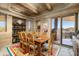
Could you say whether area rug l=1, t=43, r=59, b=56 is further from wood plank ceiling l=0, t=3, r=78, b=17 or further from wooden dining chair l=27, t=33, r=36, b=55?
wood plank ceiling l=0, t=3, r=78, b=17

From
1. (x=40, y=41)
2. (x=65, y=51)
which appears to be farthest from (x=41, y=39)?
(x=65, y=51)

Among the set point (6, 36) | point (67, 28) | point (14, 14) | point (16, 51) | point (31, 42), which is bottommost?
point (16, 51)

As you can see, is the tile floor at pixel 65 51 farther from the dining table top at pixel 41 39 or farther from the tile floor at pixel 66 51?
the dining table top at pixel 41 39

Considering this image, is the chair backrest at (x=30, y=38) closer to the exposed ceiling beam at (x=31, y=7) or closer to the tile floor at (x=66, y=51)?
the exposed ceiling beam at (x=31, y=7)

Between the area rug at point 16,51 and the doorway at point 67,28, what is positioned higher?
the doorway at point 67,28

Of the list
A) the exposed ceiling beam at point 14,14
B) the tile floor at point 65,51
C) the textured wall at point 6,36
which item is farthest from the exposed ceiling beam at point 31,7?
the tile floor at point 65,51

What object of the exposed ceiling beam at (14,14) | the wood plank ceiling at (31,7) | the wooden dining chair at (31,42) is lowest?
the wooden dining chair at (31,42)

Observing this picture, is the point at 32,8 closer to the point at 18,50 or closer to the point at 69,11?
the point at 69,11

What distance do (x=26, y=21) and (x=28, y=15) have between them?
0.40 ft

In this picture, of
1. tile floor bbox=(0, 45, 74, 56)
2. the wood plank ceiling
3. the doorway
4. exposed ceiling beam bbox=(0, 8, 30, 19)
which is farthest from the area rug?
the wood plank ceiling

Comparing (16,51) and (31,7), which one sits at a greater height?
(31,7)

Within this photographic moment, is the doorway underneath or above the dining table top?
above

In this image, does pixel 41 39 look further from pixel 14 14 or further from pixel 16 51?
pixel 14 14

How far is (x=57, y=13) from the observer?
6.84 feet
